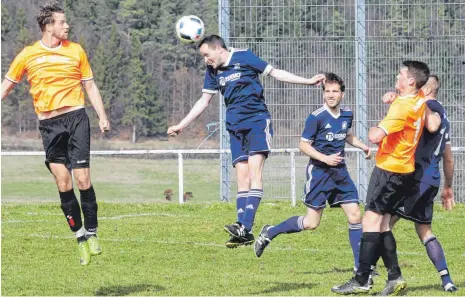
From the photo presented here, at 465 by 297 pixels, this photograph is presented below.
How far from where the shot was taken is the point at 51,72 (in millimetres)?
10555

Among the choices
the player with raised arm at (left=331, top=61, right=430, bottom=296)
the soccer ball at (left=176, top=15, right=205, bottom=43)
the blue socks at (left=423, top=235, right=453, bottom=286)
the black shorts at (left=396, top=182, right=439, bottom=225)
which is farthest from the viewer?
the soccer ball at (left=176, top=15, right=205, bottom=43)

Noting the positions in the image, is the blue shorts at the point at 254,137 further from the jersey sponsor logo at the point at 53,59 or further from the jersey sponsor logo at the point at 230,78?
the jersey sponsor logo at the point at 53,59

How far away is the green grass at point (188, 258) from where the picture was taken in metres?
10.8

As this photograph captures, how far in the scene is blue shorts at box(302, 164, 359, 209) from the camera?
11.1 meters

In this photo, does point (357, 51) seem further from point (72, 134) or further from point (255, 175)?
point (72, 134)

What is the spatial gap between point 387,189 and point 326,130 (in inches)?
64.8

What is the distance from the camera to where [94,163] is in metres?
48.2

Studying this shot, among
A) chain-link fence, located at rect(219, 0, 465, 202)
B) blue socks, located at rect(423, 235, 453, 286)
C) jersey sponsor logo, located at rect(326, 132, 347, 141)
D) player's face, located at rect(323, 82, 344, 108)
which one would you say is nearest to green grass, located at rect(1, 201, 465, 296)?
blue socks, located at rect(423, 235, 453, 286)

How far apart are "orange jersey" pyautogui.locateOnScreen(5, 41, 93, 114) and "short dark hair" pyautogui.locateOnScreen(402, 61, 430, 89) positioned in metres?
3.32

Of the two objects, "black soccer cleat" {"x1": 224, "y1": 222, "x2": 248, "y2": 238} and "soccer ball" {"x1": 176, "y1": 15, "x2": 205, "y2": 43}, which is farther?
"soccer ball" {"x1": 176, "y1": 15, "x2": 205, "y2": 43}

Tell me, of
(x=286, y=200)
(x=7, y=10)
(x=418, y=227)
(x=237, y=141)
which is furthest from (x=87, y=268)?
(x=7, y=10)

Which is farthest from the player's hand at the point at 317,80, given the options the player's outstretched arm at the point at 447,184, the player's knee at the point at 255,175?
the player's outstretched arm at the point at 447,184

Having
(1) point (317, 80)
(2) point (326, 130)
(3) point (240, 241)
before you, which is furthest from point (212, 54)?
(3) point (240, 241)

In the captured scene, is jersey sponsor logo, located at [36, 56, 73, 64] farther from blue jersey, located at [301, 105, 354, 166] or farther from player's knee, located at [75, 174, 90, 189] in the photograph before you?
blue jersey, located at [301, 105, 354, 166]
